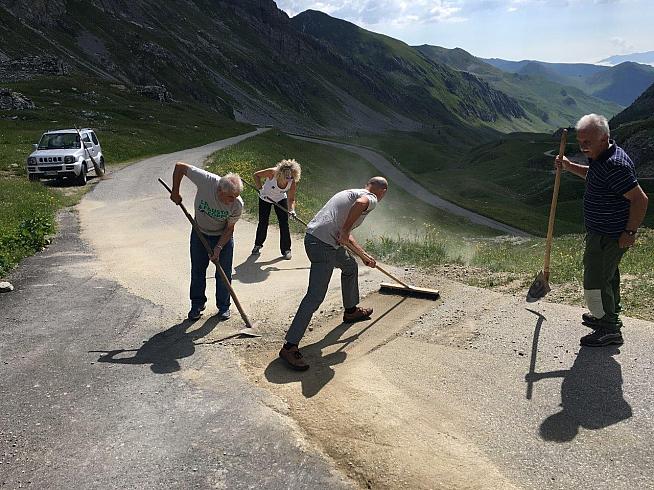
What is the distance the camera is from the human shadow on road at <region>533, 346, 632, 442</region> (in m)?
5.86

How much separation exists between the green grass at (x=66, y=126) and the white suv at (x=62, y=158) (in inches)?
37.1

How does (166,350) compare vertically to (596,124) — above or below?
below

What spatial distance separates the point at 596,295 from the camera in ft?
24.3

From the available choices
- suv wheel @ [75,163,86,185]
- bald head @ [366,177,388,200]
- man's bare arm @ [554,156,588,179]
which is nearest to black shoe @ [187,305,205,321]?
bald head @ [366,177,388,200]

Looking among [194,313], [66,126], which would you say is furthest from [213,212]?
[66,126]

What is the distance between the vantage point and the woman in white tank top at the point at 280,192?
12.6 meters

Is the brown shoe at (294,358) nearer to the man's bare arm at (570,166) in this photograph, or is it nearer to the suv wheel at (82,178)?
the man's bare arm at (570,166)

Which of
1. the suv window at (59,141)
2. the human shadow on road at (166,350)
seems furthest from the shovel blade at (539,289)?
the suv window at (59,141)

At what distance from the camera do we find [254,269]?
1272 cm

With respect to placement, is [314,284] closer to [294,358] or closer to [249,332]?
[294,358]

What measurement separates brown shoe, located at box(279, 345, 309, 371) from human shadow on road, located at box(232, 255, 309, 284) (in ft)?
14.4

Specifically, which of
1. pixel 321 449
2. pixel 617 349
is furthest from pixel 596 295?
pixel 321 449

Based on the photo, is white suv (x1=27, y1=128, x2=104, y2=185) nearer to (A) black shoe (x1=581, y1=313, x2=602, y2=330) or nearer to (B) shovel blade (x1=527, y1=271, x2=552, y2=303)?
(B) shovel blade (x1=527, y1=271, x2=552, y2=303)

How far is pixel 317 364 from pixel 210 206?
3.14 meters
